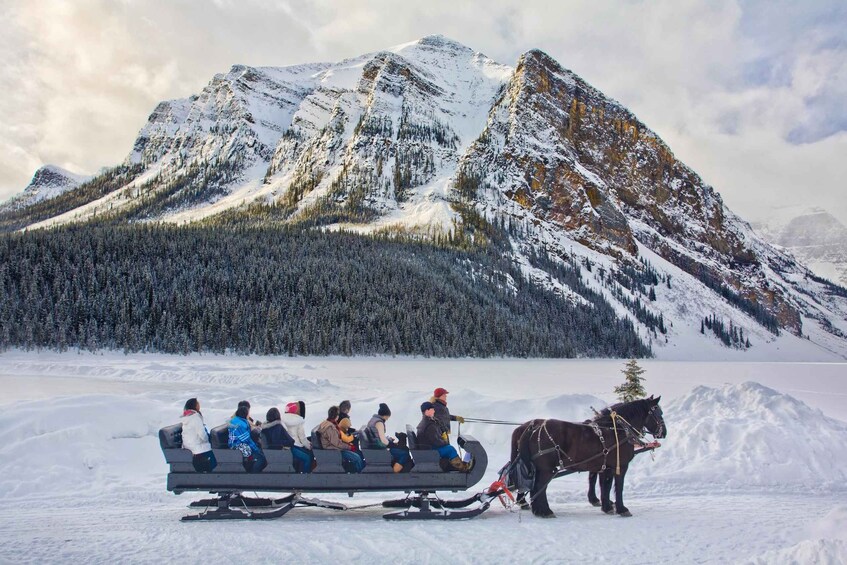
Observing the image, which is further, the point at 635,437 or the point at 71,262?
the point at 71,262

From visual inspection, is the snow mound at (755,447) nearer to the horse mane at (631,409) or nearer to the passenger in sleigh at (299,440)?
the horse mane at (631,409)

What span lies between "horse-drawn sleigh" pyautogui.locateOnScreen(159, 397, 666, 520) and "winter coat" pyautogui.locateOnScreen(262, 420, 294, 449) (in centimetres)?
16

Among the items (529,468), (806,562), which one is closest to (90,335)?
(529,468)

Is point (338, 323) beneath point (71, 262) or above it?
beneath

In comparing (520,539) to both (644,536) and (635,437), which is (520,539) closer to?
(644,536)

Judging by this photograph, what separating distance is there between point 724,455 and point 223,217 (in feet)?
565

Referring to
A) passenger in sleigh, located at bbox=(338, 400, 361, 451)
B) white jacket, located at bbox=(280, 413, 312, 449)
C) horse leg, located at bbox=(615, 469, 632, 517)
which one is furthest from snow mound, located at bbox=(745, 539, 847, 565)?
white jacket, located at bbox=(280, 413, 312, 449)

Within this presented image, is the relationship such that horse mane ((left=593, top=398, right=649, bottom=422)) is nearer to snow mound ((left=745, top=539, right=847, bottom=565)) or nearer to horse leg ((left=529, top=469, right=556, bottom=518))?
horse leg ((left=529, top=469, right=556, bottom=518))

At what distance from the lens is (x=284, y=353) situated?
69688mm

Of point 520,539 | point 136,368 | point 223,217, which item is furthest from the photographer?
point 223,217

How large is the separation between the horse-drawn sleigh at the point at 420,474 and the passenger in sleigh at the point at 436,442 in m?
0.14

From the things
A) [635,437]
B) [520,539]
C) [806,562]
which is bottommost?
[520,539]

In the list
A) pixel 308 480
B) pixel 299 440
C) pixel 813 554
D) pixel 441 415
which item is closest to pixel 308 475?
pixel 308 480

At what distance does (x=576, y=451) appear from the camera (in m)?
9.58
